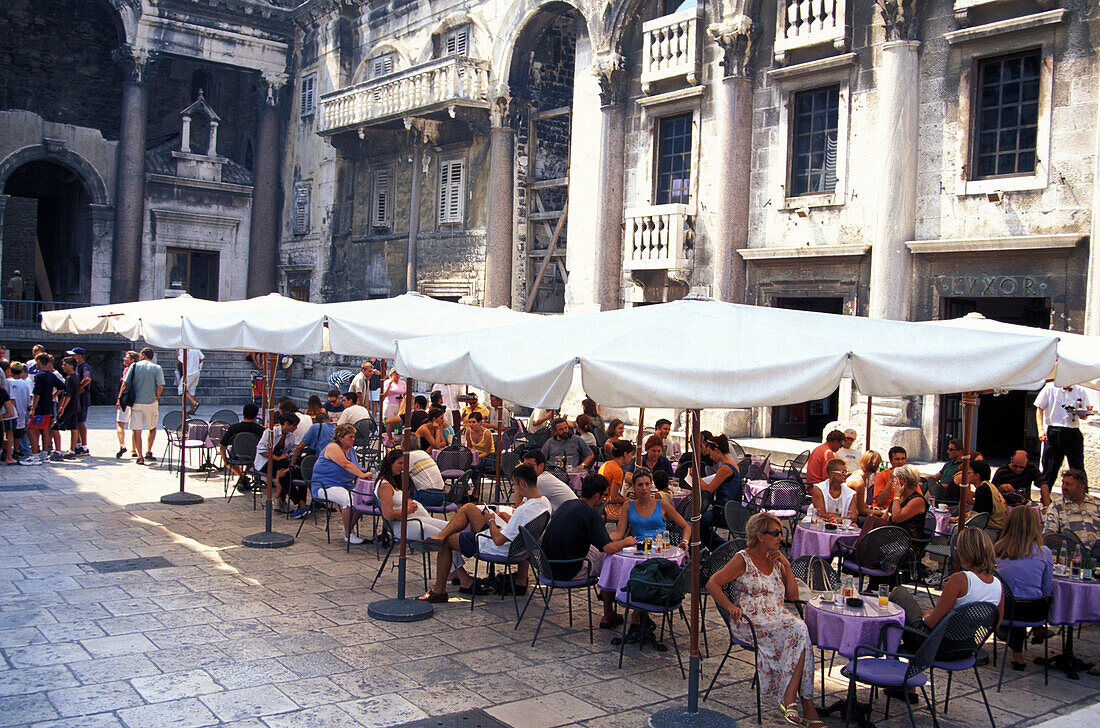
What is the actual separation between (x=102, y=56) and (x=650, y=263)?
71.7 ft

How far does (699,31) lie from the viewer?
59.3 ft

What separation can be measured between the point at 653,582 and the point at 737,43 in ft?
42.2

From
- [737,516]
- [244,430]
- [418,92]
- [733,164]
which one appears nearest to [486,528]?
[737,516]

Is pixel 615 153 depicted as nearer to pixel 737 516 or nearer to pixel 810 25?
pixel 810 25

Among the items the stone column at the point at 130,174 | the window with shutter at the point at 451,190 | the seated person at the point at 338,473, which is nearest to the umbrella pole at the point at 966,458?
the seated person at the point at 338,473

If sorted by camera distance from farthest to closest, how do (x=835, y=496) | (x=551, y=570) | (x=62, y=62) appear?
(x=62, y=62)
(x=835, y=496)
(x=551, y=570)

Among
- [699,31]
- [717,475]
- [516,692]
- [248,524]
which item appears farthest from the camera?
[699,31]

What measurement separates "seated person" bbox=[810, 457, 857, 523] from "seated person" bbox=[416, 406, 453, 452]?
17.8ft

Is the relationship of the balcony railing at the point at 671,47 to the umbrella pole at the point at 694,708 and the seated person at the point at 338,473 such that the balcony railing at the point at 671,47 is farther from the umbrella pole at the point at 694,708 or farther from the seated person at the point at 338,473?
the umbrella pole at the point at 694,708

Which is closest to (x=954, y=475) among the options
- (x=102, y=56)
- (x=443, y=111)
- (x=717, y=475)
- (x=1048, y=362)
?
(x=717, y=475)

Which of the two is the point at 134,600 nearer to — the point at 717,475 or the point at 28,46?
the point at 717,475

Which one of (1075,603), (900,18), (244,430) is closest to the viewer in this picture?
(1075,603)

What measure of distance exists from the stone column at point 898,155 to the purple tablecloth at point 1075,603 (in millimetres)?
8063

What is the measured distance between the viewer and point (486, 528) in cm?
853
